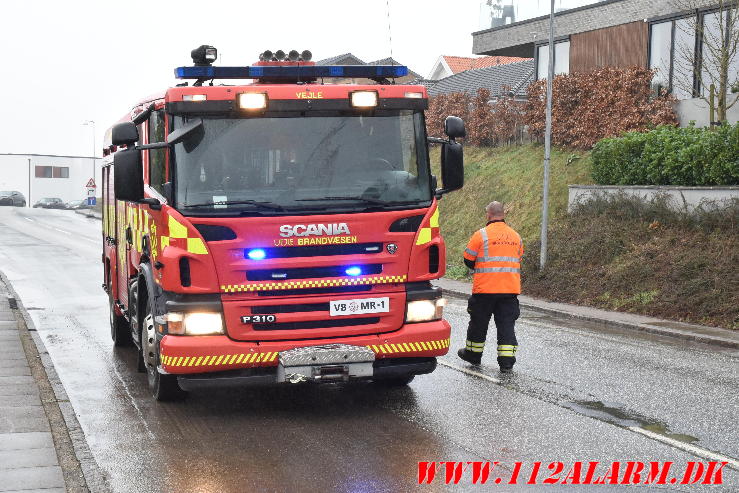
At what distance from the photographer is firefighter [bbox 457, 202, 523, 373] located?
405 inches

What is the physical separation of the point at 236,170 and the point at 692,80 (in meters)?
18.8

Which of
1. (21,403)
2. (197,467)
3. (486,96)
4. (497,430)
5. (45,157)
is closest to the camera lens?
(197,467)

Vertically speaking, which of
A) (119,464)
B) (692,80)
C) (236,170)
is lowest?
(119,464)

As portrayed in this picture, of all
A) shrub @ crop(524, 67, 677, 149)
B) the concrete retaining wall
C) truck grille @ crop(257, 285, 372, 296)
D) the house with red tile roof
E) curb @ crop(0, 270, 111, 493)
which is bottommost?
curb @ crop(0, 270, 111, 493)

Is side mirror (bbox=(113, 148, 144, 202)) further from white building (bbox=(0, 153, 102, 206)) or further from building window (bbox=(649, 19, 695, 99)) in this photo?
white building (bbox=(0, 153, 102, 206))

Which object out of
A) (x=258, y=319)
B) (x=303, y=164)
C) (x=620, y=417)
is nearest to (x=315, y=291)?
(x=258, y=319)

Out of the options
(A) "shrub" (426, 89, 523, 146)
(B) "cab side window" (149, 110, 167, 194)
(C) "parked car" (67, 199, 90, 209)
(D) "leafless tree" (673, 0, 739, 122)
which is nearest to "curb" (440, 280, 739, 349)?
(D) "leafless tree" (673, 0, 739, 122)

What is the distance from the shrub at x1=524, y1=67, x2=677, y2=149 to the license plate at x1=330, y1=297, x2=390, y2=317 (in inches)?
654

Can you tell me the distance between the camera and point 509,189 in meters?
27.0

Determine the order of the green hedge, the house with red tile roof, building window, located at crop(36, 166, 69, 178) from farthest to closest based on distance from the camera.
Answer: building window, located at crop(36, 166, 69, 178) < the house with red tile roof < the green hedge

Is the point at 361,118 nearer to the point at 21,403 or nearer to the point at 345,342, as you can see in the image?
the point at 345,342

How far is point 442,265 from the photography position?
8.59 meters

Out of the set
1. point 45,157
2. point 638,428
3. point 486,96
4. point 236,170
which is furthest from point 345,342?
point 45,157

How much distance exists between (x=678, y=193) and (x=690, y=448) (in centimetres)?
1190
